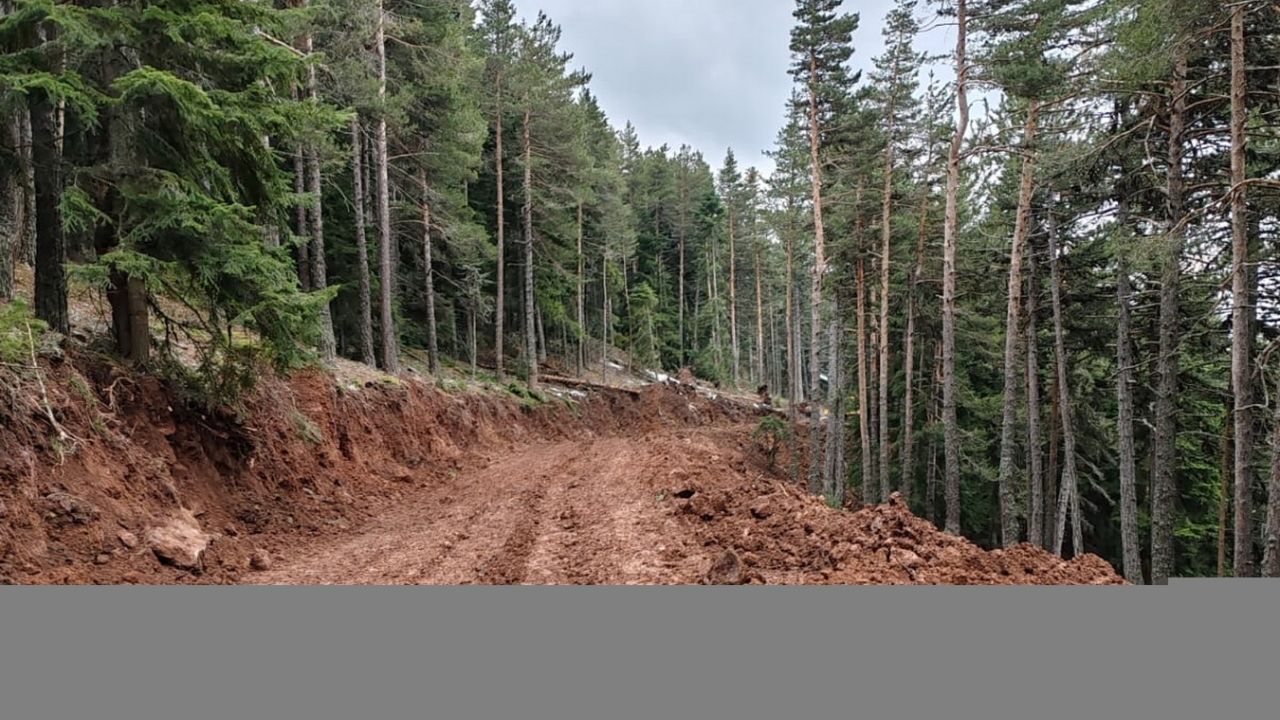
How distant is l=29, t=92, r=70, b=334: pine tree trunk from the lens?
19.2 ft

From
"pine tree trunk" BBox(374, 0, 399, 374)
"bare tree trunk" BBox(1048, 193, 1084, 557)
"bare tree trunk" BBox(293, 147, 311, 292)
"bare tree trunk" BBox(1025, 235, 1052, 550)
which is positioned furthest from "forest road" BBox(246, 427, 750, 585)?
"bare tree trunk" BBox(1048, 193, 1084, 557)

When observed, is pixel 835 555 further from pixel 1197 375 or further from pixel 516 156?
pixel 516 156

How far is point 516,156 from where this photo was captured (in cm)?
2203

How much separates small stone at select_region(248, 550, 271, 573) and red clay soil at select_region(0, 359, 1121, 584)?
0.6 inches

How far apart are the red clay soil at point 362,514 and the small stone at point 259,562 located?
15 millimetres

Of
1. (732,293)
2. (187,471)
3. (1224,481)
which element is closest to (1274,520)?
(1224,481)

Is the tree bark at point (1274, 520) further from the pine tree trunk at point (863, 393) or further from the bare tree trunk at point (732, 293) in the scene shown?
the bare tree trunk at point (732, 293)

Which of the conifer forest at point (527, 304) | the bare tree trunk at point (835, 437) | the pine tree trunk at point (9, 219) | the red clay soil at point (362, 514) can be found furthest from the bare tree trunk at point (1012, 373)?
the pine tree trunk at point (9, 219)

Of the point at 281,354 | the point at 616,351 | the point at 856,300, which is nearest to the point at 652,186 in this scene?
the point at 616,351

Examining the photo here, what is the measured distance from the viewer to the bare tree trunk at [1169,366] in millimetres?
7773

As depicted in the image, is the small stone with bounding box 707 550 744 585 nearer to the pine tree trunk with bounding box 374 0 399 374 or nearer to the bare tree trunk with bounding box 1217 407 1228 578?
the pine tree trunk with bounding box 374 0 399 374

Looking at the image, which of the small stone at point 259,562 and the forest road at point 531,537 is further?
the small stone at point 259,562

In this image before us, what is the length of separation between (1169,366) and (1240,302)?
2.20m

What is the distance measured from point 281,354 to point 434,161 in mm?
11872
